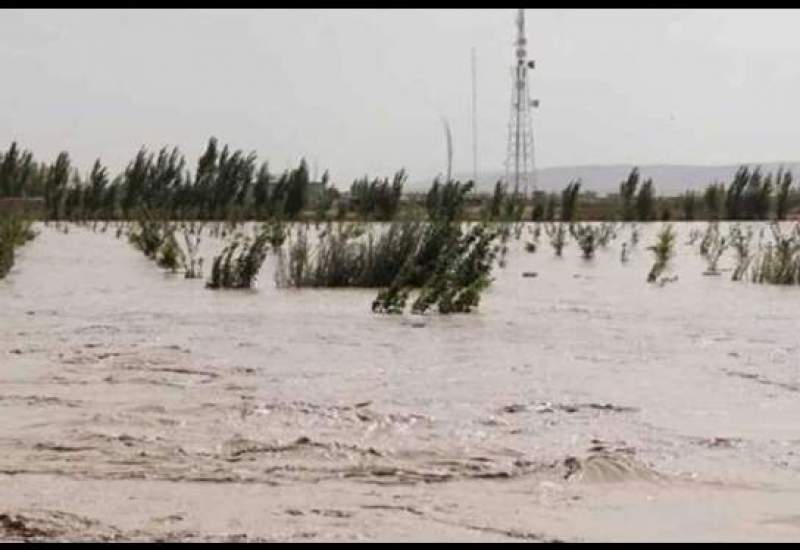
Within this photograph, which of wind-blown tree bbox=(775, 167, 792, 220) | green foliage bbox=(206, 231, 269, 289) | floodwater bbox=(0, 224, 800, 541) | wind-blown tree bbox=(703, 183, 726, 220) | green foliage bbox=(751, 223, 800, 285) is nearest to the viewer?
floodwater bbox=(0, 224, 800, 541)

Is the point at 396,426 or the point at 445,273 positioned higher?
the point at 445,273

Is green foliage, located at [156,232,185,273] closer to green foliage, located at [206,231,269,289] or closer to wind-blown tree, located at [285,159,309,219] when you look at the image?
green foliage, located at [206,231,269,289]

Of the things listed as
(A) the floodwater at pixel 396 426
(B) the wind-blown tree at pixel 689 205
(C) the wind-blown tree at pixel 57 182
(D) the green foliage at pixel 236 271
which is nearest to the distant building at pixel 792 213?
(B) the wind-blown tree at pixel 689 205

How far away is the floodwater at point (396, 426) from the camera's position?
4234 mm

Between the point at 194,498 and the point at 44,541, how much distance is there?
2.27ft

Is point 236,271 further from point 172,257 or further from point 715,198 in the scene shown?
point 715,198

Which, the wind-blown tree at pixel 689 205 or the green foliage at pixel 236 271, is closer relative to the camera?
the green foliage at pixel 236 271

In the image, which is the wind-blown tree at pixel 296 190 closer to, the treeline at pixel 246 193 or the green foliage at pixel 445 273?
the treeline at pixel 246 193

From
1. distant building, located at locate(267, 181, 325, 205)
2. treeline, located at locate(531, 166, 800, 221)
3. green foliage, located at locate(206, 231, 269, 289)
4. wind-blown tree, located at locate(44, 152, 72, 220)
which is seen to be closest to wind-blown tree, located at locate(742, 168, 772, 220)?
treeline, located at locate(531, 166, 800, 221)

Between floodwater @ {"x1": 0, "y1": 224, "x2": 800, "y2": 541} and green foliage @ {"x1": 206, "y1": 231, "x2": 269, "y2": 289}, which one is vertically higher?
green foliage @ {"x1": 206, "y1": 231, "x2": 269, "y2": 289}

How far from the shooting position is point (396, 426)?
5.95m

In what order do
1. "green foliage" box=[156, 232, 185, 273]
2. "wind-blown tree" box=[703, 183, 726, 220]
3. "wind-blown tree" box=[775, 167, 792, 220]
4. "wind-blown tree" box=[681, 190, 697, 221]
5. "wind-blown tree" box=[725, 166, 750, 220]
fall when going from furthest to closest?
"wind-blown tree" box=[681, 190, 697, 221] → "wind-blown tree" box=[703, 183, 726, 220] → "wind-blown tree" box=[725, 166, 750, 220] → "wind-blown tree" box=[775, 167, 792, 220] → "green foliage" box=[156, 232, 185, 273]

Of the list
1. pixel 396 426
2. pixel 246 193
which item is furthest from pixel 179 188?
pixel 396 426

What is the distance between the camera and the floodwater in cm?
423
